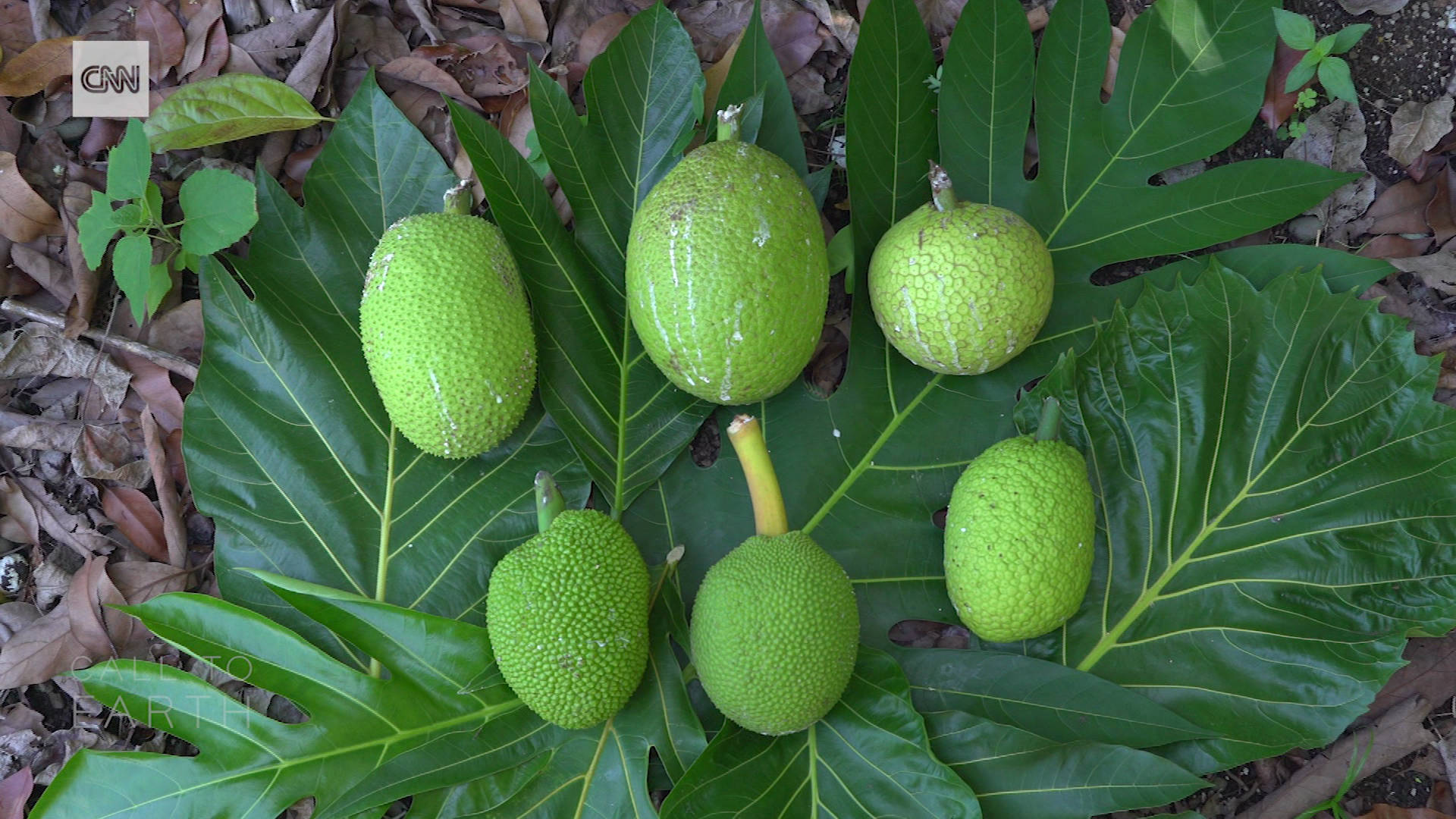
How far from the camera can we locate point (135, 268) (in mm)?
1589

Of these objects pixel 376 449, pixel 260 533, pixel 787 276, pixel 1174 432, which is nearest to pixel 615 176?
pixel 787 276

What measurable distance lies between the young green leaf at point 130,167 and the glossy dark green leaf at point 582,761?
3.44ft

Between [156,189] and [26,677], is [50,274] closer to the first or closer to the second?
[156,189]

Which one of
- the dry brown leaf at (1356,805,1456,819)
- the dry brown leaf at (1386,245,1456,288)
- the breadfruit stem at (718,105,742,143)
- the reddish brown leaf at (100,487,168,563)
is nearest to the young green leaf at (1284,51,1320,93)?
the dry brown leaf at (1386,245,1456,288)

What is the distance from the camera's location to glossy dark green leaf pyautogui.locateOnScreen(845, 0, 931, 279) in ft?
5.03

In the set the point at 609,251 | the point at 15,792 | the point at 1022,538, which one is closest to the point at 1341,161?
the point at 1022,538

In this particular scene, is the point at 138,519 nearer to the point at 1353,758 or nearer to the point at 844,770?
the point at 844,770

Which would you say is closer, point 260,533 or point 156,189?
point 260,533

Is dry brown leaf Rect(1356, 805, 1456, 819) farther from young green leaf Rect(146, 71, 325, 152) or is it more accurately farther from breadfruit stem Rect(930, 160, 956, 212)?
young green leaf Rect(146, 71, 325, 152)

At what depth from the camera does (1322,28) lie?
5.50ft

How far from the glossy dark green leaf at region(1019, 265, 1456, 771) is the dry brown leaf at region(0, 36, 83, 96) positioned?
68.9 inches

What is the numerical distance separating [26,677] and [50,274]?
2.25 feet

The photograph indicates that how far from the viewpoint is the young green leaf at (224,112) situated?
1685 millimetres

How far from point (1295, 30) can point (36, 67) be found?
6.95ft
